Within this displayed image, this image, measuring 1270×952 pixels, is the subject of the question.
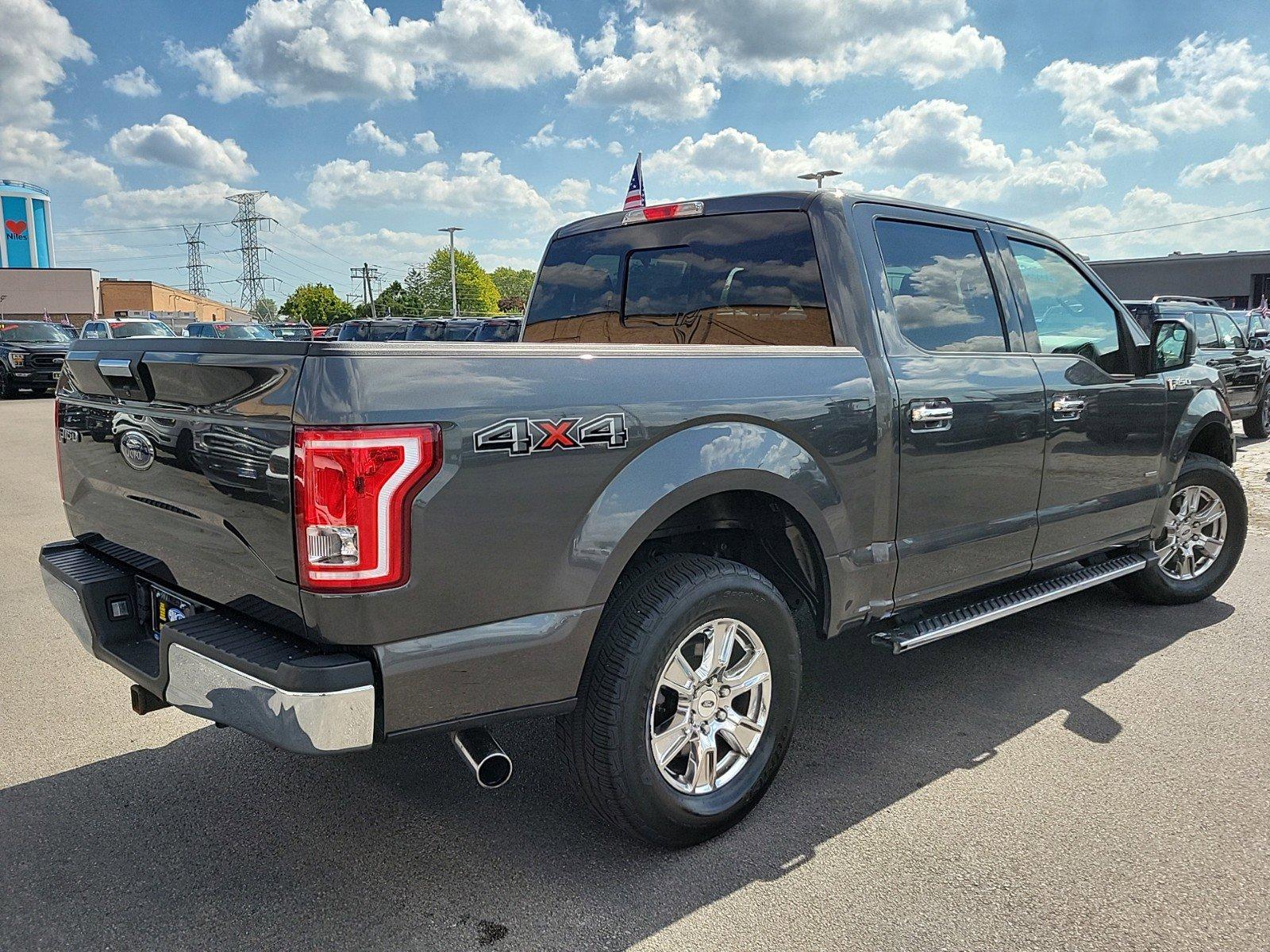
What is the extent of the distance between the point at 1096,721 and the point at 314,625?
305 cm

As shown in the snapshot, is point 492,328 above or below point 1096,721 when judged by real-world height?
above

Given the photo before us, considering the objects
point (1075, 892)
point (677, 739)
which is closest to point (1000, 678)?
point (1075, 892)

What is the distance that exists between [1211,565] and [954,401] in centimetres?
289

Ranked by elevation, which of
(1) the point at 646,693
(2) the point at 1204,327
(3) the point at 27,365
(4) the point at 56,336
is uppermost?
(2) the point at 1204,327

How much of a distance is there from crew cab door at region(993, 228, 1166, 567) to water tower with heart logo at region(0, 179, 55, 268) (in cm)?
11102

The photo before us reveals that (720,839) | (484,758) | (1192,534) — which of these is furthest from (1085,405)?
(484,758)

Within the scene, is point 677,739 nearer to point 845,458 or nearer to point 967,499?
point 845,458

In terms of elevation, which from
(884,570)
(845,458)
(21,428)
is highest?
(845,458)

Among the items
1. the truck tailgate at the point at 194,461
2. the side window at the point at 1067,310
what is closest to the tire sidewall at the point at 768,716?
the truck tailgate at the point at 194,461

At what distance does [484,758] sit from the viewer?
239 cm

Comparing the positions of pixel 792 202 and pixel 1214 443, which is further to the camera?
pixel 1214 443

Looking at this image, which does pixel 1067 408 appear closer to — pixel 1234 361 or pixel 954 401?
pixel 954 401

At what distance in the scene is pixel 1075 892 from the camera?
8.63 feet

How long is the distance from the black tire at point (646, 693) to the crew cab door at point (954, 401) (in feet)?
2.71
